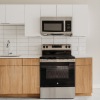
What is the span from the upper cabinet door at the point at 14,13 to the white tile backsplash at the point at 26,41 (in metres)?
0.37

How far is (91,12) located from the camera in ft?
16.2

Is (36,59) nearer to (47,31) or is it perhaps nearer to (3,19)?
(47,31)

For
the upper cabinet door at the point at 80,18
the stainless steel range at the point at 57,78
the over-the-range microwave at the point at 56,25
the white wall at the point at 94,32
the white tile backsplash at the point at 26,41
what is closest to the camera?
the stainless steel range at the point at 57,78

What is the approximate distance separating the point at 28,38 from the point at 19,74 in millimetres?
1008

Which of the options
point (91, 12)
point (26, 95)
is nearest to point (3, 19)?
point (26, 95)

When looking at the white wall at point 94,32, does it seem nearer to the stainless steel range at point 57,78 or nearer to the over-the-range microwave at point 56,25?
the over-the-range microwave at point 56,25

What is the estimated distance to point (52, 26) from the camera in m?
4.44

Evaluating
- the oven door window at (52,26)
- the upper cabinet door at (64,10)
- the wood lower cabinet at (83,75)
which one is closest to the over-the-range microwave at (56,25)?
the oven door window at (52,26)

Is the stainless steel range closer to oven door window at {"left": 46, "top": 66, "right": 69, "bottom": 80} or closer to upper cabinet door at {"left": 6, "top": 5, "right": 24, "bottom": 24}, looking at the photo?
oven door window at {"left": 46, "top": 66, "right": 69, "bottom": 80}

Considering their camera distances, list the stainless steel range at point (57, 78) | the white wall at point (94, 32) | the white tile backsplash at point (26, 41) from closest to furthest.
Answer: the stainless steel range at point (57, 78) → the white tile backsplash at point (26, 41) → the white wall at point (94, 32)

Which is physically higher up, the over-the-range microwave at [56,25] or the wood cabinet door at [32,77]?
the over-the-range microwave at [56,25]

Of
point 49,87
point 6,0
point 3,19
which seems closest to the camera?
point 49,87

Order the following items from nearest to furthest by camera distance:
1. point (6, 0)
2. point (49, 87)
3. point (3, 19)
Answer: point (49, 87) → point (3, 19) → point (6, 0)

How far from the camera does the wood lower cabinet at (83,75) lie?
Answer: 4.20 metres
